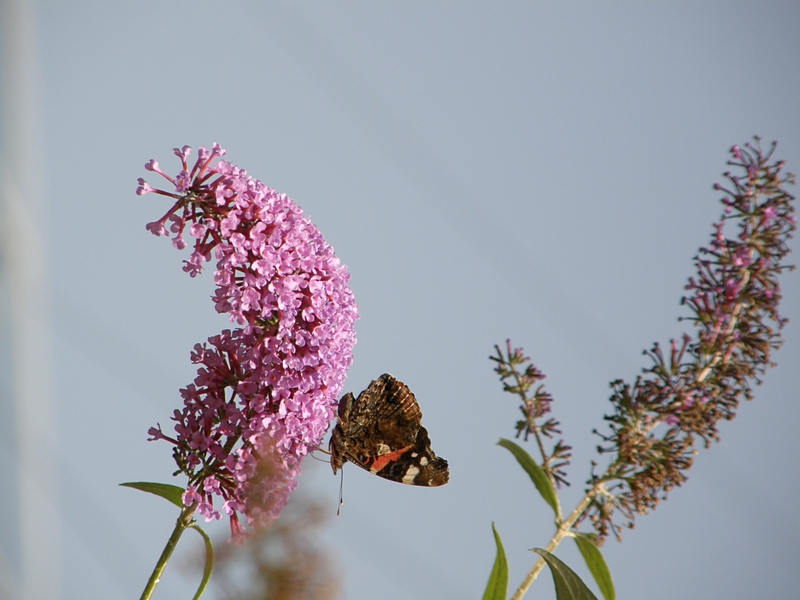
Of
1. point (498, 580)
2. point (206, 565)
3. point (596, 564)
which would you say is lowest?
point (206, 565)

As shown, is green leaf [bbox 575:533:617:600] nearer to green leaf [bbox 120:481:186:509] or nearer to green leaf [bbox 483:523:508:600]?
green leaf [bbox 483:523:508:600]

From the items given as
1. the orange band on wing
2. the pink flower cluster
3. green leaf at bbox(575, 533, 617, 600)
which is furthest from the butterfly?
green leaf at bbox(575, 533, 617, 600)

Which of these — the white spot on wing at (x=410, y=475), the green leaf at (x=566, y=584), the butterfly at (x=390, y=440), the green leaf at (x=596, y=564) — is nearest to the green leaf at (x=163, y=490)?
the butterfly at (x=390, y=440)

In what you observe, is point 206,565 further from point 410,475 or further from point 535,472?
point 535,472

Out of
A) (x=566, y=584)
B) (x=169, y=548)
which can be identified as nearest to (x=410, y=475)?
(x=566, y=584)

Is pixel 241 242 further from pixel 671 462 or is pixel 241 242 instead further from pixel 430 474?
pixel 671 462

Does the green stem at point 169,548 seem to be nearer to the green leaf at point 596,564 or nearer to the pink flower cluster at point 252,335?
the pink flower cluster at point 252,335

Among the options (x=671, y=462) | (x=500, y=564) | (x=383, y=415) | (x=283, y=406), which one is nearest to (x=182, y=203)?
(x=283, y=406)
